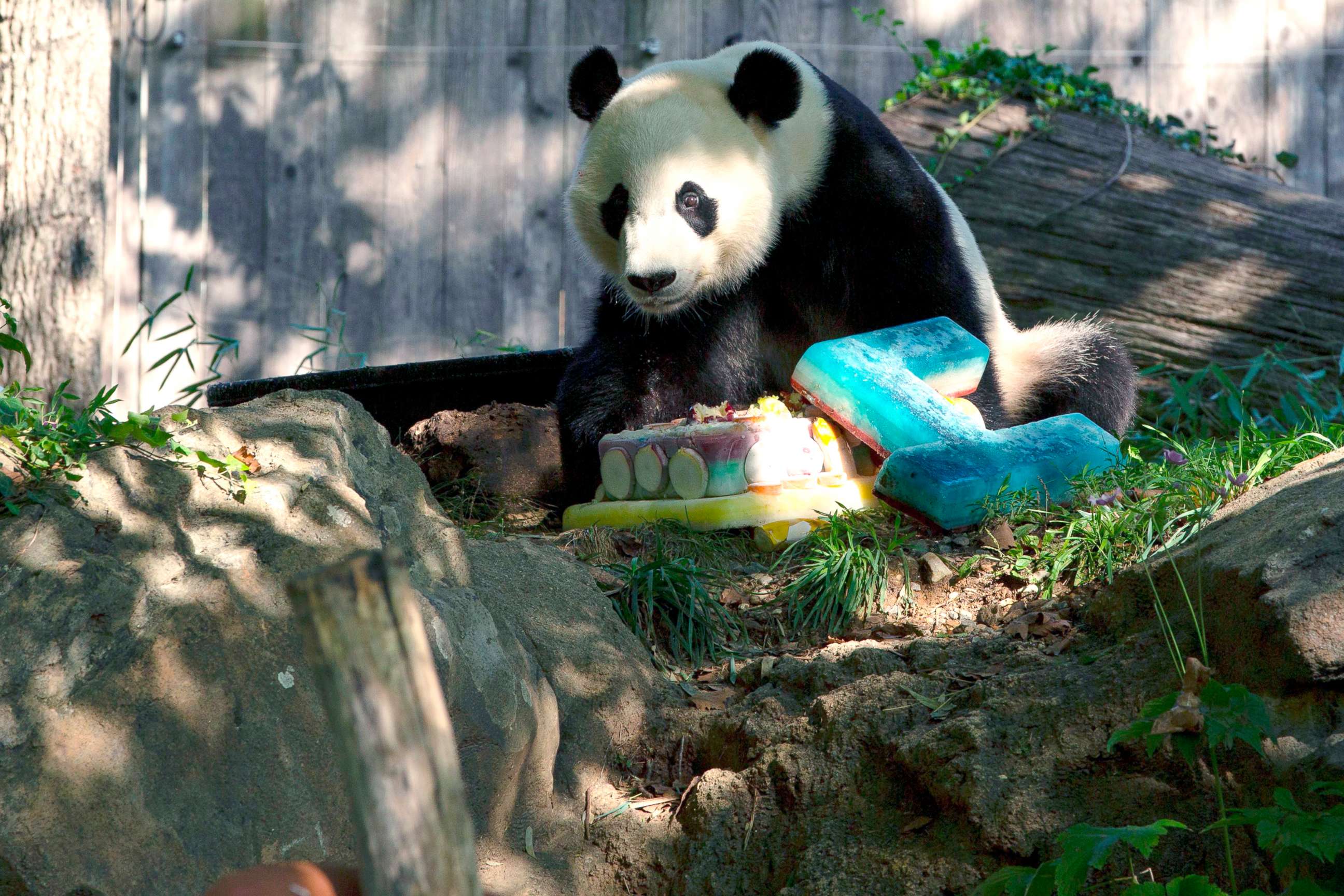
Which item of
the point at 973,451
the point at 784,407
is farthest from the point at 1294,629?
the point at 784,407

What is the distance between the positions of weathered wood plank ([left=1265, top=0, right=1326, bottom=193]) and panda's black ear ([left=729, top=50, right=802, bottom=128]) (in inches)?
179

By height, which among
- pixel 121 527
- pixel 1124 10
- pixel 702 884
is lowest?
pixel 702 884

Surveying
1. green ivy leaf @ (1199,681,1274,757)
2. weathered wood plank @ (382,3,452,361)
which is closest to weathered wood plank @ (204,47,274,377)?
weathered wood plank @ (382,3,452,361)

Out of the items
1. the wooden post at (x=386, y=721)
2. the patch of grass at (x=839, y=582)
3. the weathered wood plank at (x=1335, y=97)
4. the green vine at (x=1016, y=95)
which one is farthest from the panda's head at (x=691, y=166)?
the weathered wood plank at (x=1335, y=97)

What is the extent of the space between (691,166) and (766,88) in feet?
1.25

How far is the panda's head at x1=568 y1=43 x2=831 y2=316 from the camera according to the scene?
3951 millimetres

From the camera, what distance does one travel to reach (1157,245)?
5590mm

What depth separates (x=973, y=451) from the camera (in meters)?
3.67

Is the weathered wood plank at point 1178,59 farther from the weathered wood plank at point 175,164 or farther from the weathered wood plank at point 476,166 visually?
the weathered wood plank at point 175,164

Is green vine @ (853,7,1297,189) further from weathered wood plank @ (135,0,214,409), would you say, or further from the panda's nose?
weathered wood plank @ (135,0,214,409)

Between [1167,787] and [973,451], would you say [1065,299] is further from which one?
[1167,787]

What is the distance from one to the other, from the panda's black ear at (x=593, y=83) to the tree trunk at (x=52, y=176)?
1.75 m

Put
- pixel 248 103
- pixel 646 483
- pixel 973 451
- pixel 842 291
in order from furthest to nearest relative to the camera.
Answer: pixel 248 103, pixel 842 291, pixel 646 483, pixel 973 451

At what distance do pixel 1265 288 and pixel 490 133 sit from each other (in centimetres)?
417
